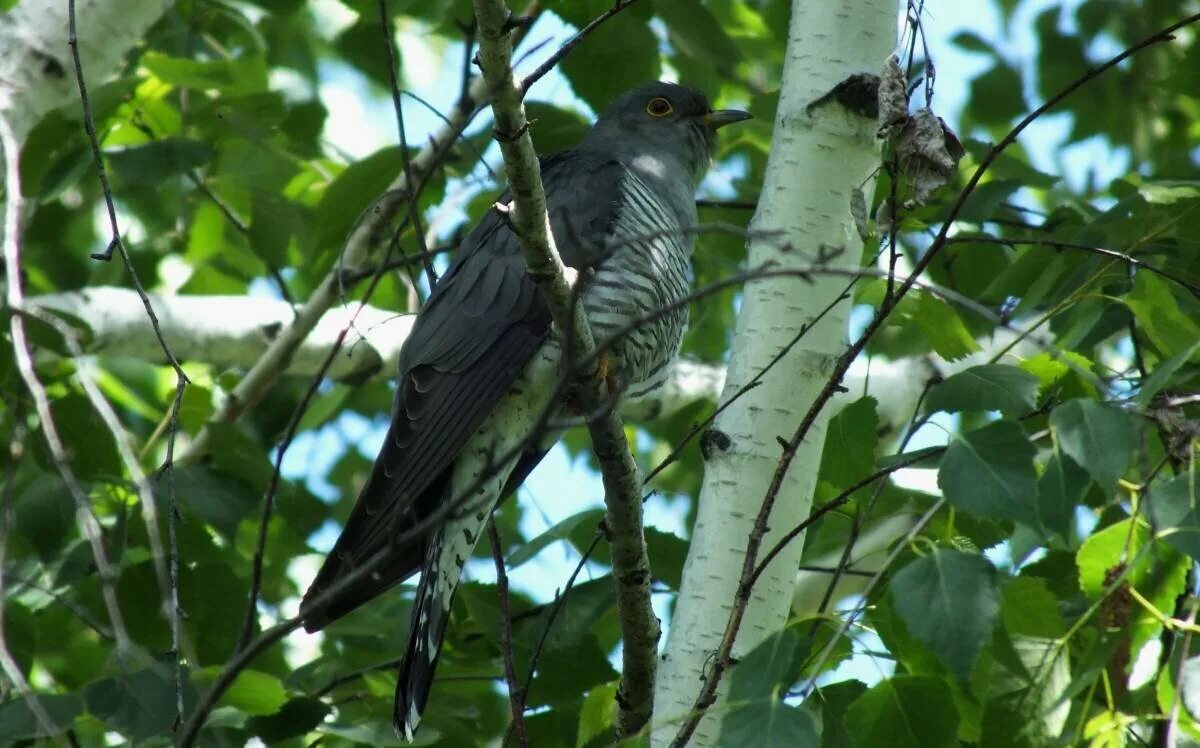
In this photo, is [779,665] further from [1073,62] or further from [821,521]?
[1073,62]

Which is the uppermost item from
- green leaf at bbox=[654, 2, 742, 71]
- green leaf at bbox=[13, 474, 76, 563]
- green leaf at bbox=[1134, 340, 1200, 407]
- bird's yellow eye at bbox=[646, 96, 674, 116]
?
bird's yellow eye at bbox=[646, 96, 674, 116]

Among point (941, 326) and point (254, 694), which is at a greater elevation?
point (941, 326)

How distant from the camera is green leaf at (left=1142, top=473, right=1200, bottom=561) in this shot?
152 cm

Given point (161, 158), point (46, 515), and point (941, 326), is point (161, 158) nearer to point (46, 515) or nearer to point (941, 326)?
point (46, 515)

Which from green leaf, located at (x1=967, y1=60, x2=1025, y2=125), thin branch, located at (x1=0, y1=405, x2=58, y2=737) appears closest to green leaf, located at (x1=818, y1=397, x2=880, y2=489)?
thin branch, located at (x1=0, y1=405, x2=58, y2=737)

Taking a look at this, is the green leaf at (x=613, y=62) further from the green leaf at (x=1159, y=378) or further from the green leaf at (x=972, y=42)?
the green leaf at (x=972, y=42)

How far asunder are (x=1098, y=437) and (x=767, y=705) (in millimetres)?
497

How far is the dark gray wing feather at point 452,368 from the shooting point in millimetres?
2816

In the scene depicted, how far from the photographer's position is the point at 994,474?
1533 millimetres

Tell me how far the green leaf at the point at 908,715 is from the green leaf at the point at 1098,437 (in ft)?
1.10

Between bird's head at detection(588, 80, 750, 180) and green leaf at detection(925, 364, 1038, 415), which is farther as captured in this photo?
bird's head at detection(588, 80, 750, 180)

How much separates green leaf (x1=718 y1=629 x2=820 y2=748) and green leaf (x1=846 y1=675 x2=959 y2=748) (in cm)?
15

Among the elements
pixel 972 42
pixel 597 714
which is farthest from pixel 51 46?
pixel 972 42

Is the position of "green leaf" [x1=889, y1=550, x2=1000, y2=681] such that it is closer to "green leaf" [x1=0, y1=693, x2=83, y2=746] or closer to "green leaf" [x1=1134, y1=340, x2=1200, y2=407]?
"green leaf" [x1=1134, y1=340, x2=1200, y2=407]
